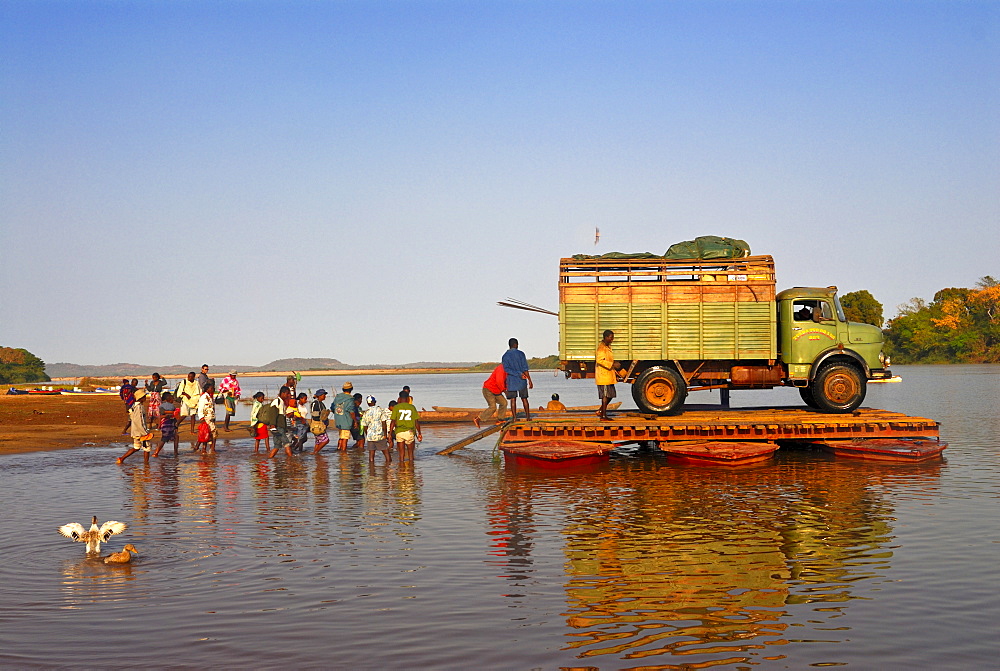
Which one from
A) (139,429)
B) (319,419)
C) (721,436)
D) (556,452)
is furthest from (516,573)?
(139,429)

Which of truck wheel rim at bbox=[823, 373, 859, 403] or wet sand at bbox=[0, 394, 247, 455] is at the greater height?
truck wheel rim at bbox=[823, 373, 859, 403]

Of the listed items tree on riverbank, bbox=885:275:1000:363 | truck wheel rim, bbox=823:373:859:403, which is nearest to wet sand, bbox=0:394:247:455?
truck wheel rim, bbox=823:373:859:403

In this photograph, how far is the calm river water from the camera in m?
7.45

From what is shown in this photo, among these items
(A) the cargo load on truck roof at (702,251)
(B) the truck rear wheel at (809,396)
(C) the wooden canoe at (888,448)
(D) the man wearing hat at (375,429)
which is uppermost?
(A) the cargo load on truck roof at (702,251)

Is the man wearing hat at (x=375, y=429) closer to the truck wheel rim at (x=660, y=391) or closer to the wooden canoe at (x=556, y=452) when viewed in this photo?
the wooden canoe at (x=556, y=452)

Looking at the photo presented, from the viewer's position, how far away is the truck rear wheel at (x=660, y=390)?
2130cm

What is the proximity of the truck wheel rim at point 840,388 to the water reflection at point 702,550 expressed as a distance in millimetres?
2969

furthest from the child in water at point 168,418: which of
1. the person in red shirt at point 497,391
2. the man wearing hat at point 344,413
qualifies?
the person in red shirt at point 497,391

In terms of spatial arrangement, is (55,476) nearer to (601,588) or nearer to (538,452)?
(538,452)

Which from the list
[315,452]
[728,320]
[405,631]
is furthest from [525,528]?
[315,452]

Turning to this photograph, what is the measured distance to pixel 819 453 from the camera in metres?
22.3

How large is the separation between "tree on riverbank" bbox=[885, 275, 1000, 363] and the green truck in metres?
118

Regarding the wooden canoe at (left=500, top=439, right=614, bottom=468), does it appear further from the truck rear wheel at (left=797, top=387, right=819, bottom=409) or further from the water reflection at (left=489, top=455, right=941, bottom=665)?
the truck rear wheel at (left=797, top=387, right=819, bottom=409)

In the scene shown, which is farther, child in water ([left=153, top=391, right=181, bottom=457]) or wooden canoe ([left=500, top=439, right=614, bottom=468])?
→ child in water ([left=153, top=391, right=181, bottom=457])
